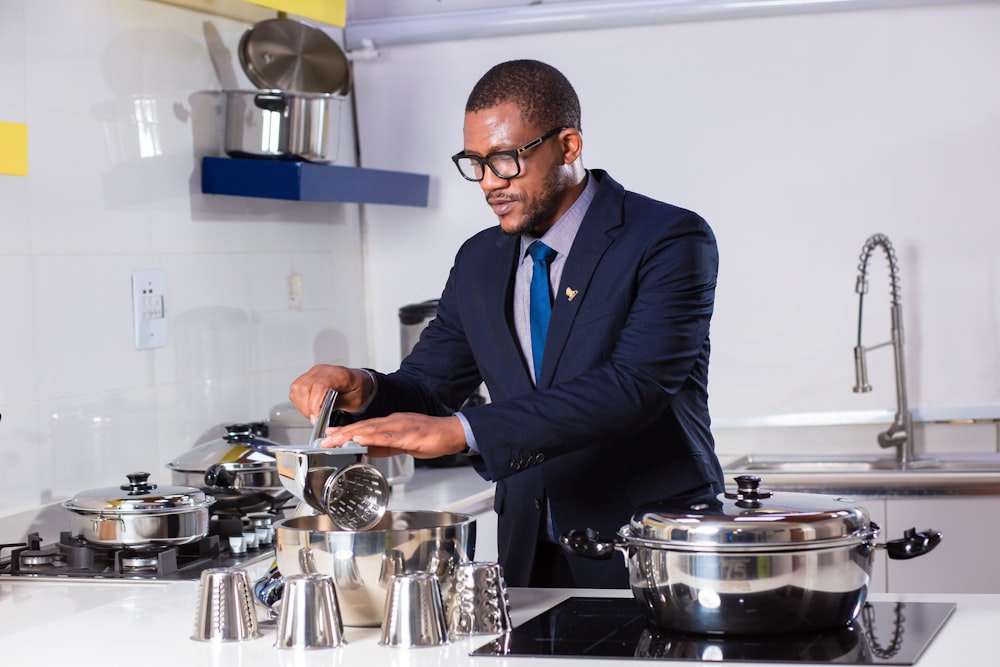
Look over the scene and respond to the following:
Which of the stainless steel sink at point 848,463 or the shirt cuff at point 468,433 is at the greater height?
the shirt cuff at point 468,433

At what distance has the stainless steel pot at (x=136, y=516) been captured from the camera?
6.97 ft

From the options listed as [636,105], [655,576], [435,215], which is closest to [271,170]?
[435,215]

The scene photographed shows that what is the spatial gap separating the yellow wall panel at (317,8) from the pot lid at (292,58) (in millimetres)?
130

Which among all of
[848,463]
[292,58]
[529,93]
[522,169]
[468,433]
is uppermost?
[292,58]

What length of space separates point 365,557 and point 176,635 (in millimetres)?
265

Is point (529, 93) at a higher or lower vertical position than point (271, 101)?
lower

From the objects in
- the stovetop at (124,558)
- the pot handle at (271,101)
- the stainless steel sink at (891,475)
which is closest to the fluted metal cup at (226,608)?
the stovetop at (124,558)

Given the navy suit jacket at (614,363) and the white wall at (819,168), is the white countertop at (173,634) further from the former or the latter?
the white wall at (819,168)

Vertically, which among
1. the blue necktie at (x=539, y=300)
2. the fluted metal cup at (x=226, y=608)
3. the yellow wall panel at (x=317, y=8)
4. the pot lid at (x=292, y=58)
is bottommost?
the fluted metal cup at (x=226, y=608)

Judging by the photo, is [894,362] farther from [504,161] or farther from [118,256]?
[118,256]

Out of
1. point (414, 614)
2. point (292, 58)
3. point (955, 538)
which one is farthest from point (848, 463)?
point (414, 614)

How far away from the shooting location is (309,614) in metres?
1.45

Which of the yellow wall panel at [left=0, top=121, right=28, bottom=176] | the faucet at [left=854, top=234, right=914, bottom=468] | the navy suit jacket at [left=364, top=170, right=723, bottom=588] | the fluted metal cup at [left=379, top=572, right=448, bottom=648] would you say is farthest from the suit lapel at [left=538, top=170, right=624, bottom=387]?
the faucet at [left=854, top=234, right=914, bottom=468]

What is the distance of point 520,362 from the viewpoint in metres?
1.97
